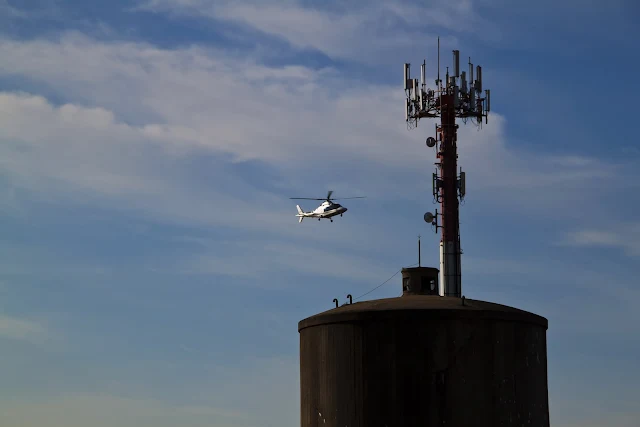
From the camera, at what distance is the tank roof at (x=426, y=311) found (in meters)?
20.7

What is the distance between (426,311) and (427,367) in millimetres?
1099

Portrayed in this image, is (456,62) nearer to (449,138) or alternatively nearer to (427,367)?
(449,138)

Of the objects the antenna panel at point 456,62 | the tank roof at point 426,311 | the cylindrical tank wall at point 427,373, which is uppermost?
the antenna panel at point 456,62

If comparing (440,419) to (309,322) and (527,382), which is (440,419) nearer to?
(527,382)

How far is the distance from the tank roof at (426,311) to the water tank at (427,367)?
20mm

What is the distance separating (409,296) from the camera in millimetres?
23000

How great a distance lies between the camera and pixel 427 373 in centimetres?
2027

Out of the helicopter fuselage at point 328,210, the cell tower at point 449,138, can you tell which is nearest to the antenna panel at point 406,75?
the cell tower at point 449,138

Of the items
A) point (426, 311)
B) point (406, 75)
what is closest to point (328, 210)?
point (406, 75)

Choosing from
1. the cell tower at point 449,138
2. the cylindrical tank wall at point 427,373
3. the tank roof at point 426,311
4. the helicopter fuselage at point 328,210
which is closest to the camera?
the cylindrical tank wall at point 427,373

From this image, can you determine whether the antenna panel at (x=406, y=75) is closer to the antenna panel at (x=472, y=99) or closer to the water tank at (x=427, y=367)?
the antenna panel at (x=472, y=99)

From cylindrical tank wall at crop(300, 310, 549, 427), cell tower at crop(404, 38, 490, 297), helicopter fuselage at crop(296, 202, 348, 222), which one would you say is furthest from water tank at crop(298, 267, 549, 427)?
helicopter fuselage at crop(296, 202, 348, 222)

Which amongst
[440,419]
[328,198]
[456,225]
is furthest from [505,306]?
[328,198]

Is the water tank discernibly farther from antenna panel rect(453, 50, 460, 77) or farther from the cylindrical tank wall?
antenna panel rect(453, 50, 460, 77)
